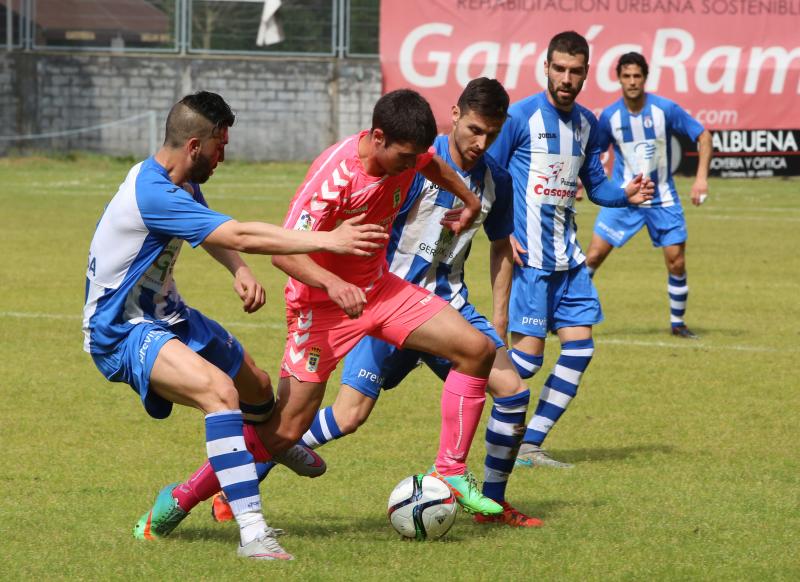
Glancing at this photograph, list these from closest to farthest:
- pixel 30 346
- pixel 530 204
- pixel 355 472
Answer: pixel 355 472
pixel 530 204
pixel 30 346

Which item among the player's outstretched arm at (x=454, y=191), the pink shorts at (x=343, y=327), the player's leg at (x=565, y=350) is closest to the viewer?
the pink shorts at (x=343, y=327)

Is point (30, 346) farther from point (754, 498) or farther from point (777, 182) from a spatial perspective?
point (777, 182)

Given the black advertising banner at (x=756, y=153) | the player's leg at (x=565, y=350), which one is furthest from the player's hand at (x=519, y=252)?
the black advertising banner at (x=756, y=153)

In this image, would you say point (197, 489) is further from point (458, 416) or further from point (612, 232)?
point (612, 232)

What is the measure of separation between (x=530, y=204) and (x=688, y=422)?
1802mm

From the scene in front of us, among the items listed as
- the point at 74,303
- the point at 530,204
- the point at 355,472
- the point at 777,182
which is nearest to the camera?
the point at 355,472

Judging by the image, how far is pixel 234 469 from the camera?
17.2 ft

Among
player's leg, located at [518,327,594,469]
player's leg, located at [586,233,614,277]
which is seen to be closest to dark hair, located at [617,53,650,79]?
player's leg, located at [586,233,614,277]

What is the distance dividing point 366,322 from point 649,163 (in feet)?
24.0

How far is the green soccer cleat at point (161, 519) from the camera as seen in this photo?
5617 mm

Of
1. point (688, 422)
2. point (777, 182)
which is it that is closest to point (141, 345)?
point (688, 422)

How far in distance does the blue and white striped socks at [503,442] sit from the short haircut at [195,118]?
72.9 inches

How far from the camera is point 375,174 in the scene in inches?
223

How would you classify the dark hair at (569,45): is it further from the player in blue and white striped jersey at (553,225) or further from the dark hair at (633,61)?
the dark hair at (633,61)
